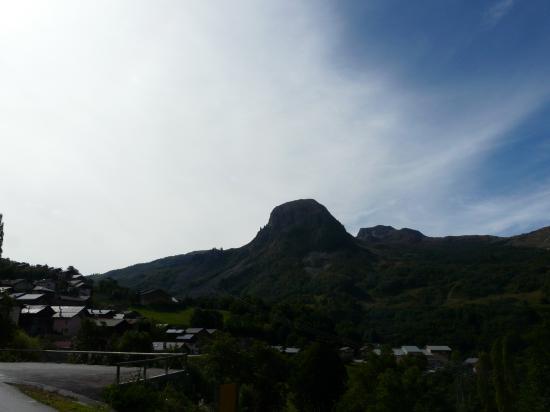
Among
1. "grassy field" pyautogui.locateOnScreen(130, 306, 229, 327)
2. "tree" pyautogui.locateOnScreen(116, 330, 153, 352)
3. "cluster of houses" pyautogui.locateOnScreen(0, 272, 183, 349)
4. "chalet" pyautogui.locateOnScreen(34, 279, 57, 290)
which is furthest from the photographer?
"chalet" pyautogui.locateOnScreen(34, 279, 57, 290)

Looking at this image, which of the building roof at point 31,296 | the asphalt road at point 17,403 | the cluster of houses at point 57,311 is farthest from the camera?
the building roof at point 31,296

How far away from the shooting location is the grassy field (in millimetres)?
99375

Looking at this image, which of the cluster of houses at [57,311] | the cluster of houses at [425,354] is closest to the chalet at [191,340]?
the cluster of houses at [57,311]

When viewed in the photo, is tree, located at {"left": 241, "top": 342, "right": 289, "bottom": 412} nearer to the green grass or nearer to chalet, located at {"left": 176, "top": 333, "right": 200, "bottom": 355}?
chalet, located at {"left": 176, "top": 333, "right": 200, "bottom": 355}

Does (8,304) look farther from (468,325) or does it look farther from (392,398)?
(468,325)

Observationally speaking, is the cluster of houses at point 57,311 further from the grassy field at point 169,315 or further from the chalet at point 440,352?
the chalet at point 440,352

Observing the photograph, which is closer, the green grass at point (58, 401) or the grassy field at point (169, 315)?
the green grass at point (58, 401)

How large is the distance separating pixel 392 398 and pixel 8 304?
138ft

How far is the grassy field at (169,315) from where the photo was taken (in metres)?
99.4

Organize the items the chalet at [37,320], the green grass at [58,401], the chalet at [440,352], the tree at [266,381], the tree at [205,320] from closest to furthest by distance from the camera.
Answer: the green grass at [58,401] < the tree at [266,381] < the chalet at [37,320] < the tree at [205,320] < the chalet at [440,352]

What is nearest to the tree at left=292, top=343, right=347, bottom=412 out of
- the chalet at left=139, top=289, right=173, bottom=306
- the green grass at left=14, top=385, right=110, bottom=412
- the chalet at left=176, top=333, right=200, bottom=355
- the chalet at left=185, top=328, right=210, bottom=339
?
the chalet at left=176, top=333, right=200, bottom=355

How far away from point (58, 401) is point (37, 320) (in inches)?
2368

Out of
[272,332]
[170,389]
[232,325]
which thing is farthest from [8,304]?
[272,332]

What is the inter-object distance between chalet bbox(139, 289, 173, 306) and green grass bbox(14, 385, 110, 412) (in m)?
102
